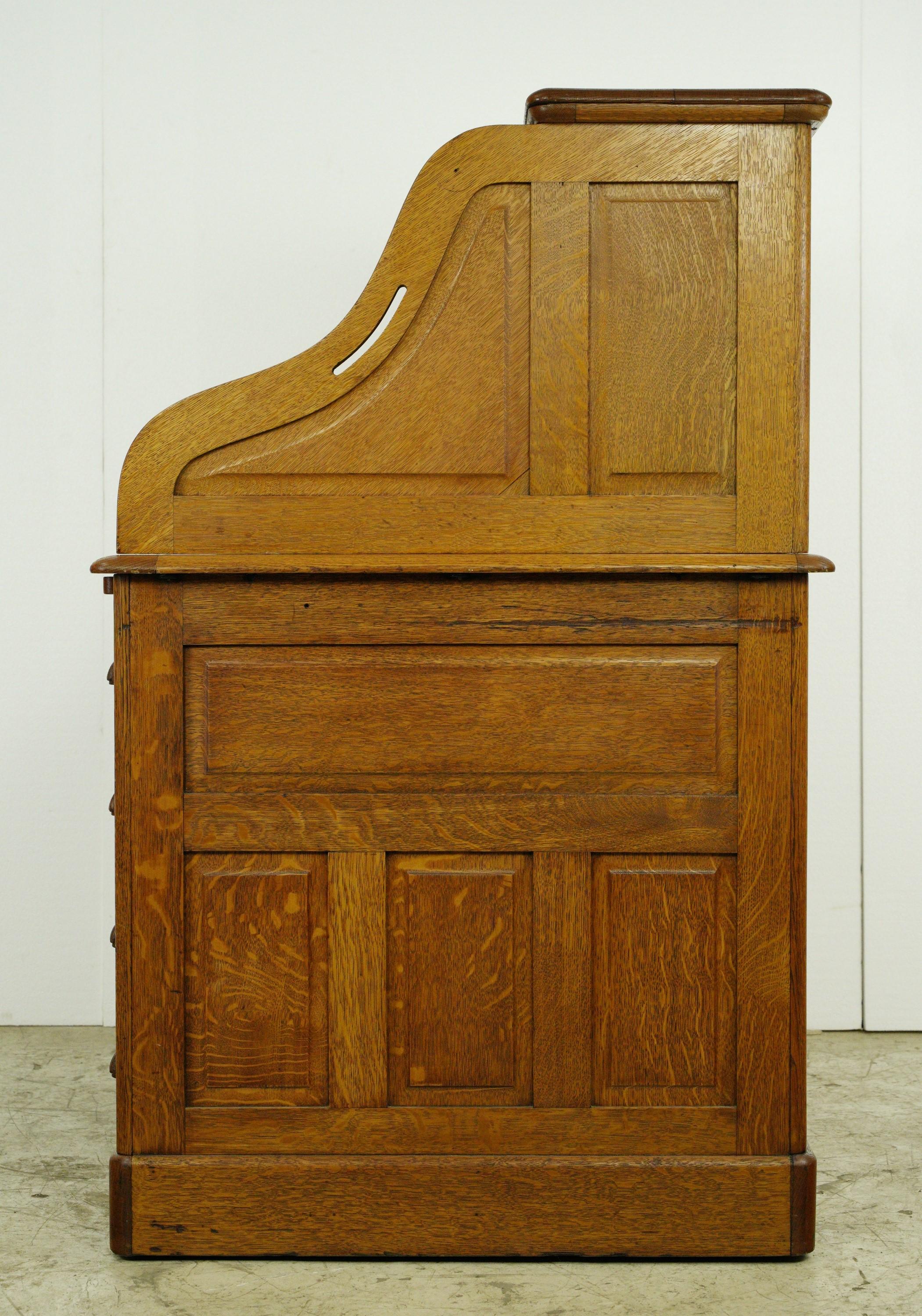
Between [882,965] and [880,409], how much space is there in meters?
1.86

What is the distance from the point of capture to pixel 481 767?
246cm

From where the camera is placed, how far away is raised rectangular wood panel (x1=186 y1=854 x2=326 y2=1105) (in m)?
2.46

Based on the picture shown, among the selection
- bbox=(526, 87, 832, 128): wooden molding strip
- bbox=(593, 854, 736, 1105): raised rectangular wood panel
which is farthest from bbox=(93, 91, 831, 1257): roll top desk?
bbox=(526, 87, 832, 128): wooden molding strip

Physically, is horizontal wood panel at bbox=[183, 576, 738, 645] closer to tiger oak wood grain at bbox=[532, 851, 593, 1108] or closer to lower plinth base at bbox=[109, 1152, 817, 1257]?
tiger oak wood grain at bbox=[532, 851, 593, 1108]

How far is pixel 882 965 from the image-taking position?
3.91 m

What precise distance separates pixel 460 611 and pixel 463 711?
212 mm

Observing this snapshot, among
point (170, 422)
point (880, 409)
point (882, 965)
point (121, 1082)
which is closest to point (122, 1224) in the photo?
point (121, 1082)

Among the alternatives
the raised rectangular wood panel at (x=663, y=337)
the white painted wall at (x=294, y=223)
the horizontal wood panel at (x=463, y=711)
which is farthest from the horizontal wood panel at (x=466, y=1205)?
the white painted wall at (x=294, y=223)

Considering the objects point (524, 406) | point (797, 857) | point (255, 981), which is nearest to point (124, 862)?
point (255, 981)

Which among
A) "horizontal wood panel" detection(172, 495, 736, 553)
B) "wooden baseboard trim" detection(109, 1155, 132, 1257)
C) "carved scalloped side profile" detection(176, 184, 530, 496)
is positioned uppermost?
"carved scalloped side profile" detection(176, 184, 530, 496)

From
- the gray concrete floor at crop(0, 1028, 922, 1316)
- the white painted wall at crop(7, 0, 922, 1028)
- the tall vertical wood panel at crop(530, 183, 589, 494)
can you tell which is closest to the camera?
the gray concrete floor at crop(0, 1028, 922, 1316)

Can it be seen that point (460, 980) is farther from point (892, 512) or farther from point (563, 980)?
point (892, 512)

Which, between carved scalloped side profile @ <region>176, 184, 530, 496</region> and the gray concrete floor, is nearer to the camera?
the gray concrete floor

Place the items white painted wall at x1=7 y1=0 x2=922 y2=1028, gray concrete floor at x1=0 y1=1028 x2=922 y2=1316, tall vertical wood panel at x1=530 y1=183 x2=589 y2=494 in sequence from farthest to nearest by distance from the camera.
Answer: white painted wall at x1=7 y1=0 x2=922 y2=1028 → tall vertical wood panel at x1=530 y1=183 x2=589 y2=494 → gray concrete floor at x1=0 y1=1028 x2=922 y2=1316
